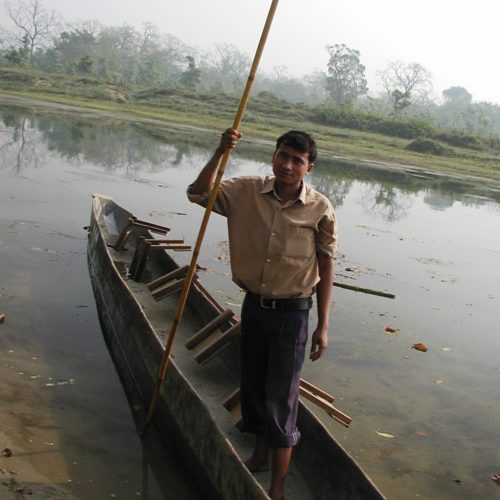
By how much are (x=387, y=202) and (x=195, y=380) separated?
47.0 feet

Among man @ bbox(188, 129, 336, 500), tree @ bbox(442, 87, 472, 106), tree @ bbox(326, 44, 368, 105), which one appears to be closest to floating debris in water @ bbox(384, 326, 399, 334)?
man @ bbox(188, 129, 336, 500)

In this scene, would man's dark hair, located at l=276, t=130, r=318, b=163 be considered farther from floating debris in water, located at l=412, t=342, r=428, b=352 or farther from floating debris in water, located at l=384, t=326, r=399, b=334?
floating debris in water, located at l=384, t=326, r=399, b=334

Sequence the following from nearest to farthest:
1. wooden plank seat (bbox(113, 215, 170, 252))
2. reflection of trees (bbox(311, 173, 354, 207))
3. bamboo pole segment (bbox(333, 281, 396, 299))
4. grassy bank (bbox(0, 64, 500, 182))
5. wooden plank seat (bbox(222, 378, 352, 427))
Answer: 1. wooden plank seat (bbox(222, 378, 352, 427))
2. wooden plank seat (bbox(113, 215, 170, 252))
3. bamboo pole segment (bbox(333, 281, 396, 299))
4. reflection of trees (bbox(311, 173, 354, 207))
5. grassy bank (bbox(0, 64, 500, 182))

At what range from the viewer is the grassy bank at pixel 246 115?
35969mm

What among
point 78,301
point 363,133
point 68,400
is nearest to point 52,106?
point 363,133

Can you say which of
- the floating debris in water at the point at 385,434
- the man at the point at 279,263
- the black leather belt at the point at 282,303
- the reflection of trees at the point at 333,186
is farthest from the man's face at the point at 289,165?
the reflection of trees at the point at 333,186

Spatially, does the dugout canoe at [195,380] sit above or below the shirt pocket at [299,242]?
below

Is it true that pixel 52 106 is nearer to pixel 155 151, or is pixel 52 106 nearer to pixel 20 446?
pixel 155 151

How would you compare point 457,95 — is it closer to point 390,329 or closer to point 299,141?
point 390,329

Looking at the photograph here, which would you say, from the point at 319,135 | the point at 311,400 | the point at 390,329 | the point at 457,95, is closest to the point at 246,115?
the point at 319,135

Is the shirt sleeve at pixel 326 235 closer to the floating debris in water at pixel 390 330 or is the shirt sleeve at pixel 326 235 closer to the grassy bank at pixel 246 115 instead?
the floating debris in water at pixel 390 330

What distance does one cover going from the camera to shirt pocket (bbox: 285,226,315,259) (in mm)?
3057

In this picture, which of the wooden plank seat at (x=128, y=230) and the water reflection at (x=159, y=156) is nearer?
the wooden plank seat at (x=128, y=230)

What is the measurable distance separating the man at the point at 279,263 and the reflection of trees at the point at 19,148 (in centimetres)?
1121
